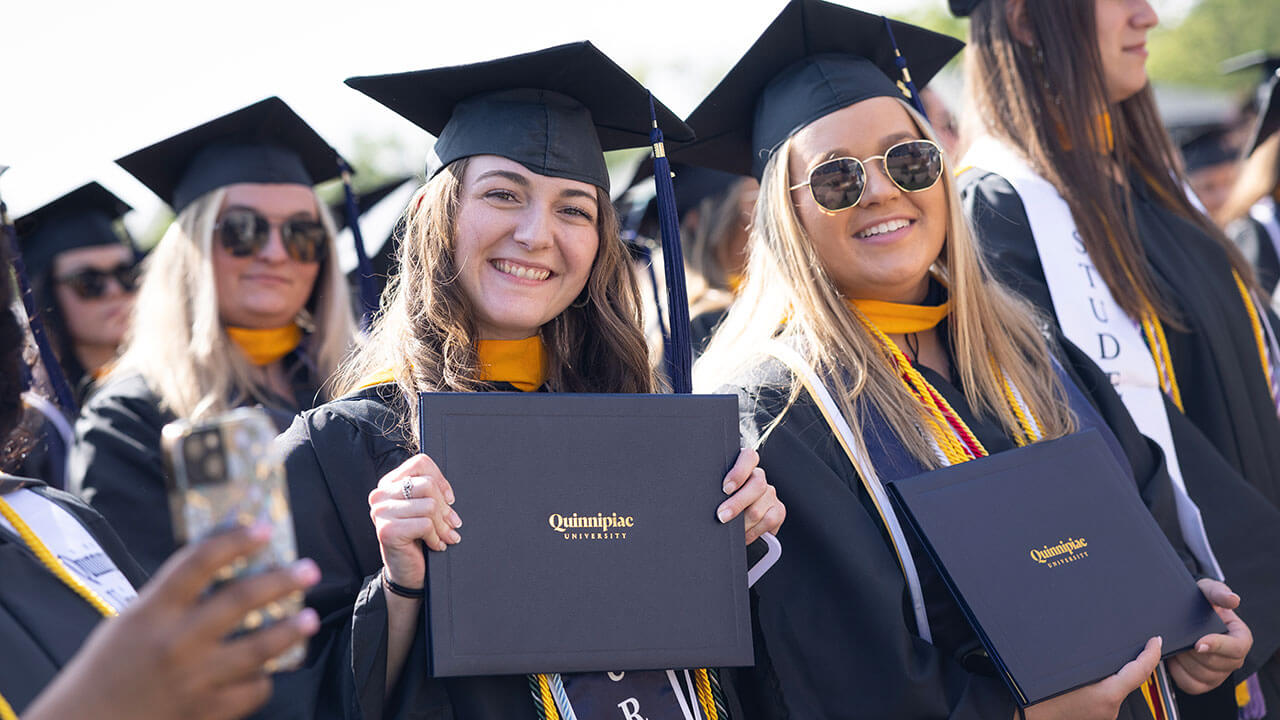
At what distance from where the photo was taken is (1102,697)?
98.7 inches

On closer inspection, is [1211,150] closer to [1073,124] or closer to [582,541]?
[1073,124]

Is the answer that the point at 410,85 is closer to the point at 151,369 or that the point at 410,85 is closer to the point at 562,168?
the point at 562,168

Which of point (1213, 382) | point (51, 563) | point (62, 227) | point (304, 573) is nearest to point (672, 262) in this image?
point (51, 563)

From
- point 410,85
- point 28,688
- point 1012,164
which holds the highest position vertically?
point 410,85

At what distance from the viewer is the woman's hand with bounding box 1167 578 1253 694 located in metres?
2.78

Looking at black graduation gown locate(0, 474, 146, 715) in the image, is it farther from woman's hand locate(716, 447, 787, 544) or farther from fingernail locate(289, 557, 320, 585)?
woman's hand locate(716, 447, 787, 544)

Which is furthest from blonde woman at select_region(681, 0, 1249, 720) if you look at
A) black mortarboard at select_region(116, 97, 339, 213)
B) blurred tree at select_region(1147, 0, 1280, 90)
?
blurred tree at select_region(1147, 0, 1280, 90)

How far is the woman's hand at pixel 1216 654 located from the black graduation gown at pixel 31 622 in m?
2.45

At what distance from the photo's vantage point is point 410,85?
2.74m

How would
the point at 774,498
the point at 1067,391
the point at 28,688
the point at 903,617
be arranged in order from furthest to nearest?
the point at 1067,391 → the point at 903,617 → the point at 774,498 → the point at 28,688

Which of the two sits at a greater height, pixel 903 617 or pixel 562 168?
pixel 562 168

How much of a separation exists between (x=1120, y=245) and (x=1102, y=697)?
1.82 metres

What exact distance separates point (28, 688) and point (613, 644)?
968mm

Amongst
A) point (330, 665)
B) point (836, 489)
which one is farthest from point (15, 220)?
point (836, 489)
